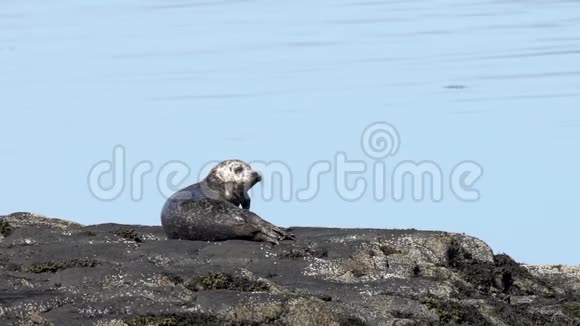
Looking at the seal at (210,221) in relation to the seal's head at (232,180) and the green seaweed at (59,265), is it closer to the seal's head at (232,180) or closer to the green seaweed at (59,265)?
the seal's head at (232,180)

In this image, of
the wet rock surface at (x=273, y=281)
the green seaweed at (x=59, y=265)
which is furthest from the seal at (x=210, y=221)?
the green seaweed at (x=59, y=265)

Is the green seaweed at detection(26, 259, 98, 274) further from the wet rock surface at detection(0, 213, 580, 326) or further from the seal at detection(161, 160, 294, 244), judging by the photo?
the seal at detection(161, 160, 294, 244)

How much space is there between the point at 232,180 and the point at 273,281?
3.46 m

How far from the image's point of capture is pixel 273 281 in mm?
18734

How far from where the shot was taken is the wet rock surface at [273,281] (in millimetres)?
17297

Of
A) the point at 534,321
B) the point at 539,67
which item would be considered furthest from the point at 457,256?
the point at 539,67

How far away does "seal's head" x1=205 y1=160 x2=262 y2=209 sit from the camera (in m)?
22.0

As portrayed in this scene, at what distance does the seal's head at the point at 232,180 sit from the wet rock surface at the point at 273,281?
827mm

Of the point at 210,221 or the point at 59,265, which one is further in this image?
the point at 210,221

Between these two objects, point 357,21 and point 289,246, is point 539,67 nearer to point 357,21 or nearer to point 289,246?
point 357,21

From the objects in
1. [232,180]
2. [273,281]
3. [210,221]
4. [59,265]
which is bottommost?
[273,281]

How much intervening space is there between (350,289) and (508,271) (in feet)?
8.20

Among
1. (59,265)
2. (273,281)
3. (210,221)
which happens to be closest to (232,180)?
(210,221)

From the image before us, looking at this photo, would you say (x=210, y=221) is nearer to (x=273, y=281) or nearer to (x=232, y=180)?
(x=232, y=180)
